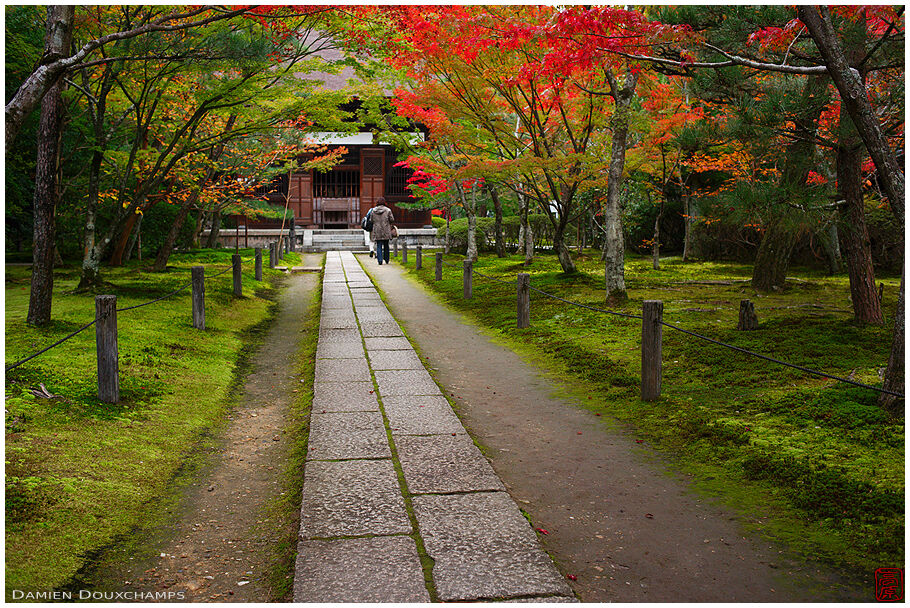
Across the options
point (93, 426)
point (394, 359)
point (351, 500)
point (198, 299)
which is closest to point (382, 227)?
point (198, 299)

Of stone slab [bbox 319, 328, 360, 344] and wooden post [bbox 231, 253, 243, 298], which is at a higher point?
wooden post [bbox 231, 253, 243, 298]

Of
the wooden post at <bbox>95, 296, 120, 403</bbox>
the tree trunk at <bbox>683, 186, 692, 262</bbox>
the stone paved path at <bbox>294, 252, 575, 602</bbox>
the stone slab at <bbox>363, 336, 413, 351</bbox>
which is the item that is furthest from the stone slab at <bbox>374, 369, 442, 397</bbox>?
the tree trunk at <bbox>683, 186, 692, 262</bbox>

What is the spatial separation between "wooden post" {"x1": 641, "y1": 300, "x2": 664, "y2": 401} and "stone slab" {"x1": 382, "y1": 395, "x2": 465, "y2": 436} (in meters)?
1.69

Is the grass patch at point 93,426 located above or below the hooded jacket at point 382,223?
below

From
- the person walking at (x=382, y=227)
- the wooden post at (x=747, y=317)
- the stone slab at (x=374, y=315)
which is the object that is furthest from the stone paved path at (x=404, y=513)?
the person walking at (x=382, y=227)

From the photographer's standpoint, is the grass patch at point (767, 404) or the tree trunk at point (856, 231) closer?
the grass patch at point (767, 404)

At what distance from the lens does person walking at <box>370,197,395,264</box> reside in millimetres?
17734

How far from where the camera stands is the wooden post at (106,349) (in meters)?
5.05

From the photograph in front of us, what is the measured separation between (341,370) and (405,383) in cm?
83

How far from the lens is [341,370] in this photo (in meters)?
6.57

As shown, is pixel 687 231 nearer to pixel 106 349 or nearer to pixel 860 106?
pixel 860 106

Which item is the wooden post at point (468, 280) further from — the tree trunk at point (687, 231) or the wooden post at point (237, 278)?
the tree trunk at point (687, 231)

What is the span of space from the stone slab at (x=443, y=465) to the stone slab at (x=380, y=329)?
158 inches

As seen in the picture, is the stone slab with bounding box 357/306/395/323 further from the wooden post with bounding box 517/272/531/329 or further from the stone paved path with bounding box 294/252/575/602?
the stone paved path with bounding box 294/252/575/602
